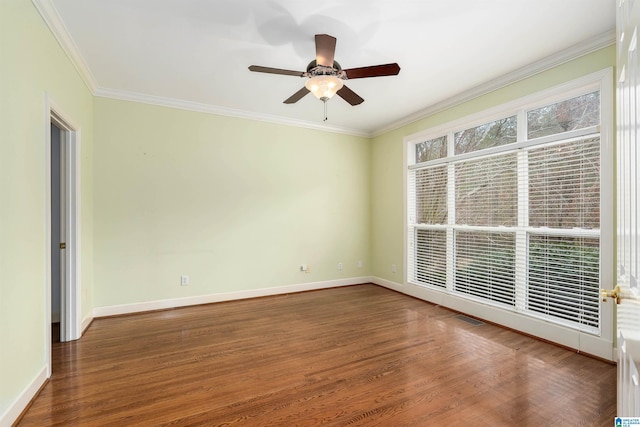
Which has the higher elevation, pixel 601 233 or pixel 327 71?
pixel 327 71

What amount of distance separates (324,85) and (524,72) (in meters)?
2.21

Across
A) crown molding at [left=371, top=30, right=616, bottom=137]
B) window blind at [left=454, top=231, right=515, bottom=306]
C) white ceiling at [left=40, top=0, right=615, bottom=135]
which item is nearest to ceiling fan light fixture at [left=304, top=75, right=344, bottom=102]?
white ceiling at [left=40, top=0, right=615, bottom=135]

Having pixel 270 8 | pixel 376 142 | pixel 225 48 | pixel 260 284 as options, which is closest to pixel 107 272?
pixel 260 284

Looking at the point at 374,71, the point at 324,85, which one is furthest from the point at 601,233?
the point at 324,85

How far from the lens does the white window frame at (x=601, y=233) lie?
7.98 feet

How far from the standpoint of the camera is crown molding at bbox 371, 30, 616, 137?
2510 mm

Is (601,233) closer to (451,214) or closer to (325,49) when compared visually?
(451,214)

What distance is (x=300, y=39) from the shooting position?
100.0 inches

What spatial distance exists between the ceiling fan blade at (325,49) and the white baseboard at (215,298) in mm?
3333

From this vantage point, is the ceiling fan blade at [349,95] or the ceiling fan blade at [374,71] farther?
the ceiling fan blade at [349,95]

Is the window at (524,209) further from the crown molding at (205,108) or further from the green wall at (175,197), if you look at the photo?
the crown molding at (205,108)

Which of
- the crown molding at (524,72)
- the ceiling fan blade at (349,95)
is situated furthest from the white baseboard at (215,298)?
the ceiling fan blade at (349,95)

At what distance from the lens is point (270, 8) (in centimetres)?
217

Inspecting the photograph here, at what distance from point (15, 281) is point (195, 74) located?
2.41 m
